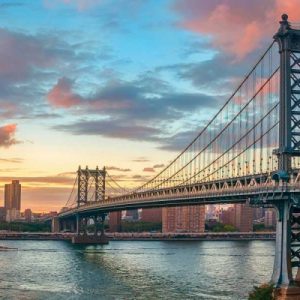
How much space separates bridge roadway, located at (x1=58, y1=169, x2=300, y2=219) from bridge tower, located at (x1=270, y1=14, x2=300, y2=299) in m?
0.35

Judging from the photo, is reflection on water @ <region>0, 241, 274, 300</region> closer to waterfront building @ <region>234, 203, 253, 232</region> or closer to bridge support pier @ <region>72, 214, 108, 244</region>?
bridge support pier @ <region>72, 214, 108, 244</region>

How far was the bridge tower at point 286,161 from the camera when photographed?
35719 mm

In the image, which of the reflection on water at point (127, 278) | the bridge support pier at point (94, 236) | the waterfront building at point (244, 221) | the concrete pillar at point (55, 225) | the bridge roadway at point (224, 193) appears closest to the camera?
the bridge roadway at point (224, 193)

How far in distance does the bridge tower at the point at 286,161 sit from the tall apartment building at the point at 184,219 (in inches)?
5796

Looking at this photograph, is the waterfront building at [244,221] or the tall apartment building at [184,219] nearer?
the tall apartment building at [184,219]

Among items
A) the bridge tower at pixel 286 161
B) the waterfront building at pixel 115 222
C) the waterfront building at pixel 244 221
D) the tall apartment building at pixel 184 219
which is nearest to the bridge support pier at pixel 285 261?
the bridge tower at pixel 286 161

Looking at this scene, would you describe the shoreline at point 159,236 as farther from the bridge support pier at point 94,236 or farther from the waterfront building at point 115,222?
the waterfront building at point 115,222

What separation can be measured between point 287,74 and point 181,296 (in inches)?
609

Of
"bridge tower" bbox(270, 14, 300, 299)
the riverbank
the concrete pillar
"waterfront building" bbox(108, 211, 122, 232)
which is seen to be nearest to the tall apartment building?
"waterfront building" bbox(108, 211, 122, 232)

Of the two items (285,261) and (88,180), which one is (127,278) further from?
(88,180)

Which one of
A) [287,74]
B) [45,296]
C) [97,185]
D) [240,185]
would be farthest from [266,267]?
[97,185]

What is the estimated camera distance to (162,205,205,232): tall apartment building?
604 feet

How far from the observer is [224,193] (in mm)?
46156

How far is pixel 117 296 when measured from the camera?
141ft
